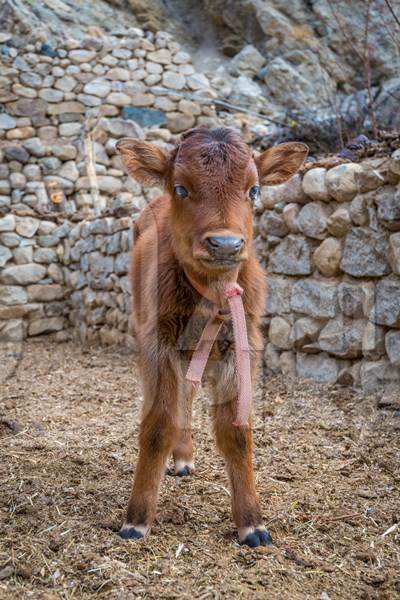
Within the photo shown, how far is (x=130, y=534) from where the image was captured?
2.38 metres

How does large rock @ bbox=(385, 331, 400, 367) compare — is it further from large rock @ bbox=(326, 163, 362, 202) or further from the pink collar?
the pink collar

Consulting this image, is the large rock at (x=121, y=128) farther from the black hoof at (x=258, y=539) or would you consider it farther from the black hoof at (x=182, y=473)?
the black hoof at (x=258, y=539)

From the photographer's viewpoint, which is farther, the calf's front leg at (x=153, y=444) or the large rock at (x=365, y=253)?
the large rock at (x=365, y=253)

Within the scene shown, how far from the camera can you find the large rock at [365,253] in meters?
4.25

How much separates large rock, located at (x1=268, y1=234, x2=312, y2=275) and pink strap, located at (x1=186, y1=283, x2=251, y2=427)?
250 cm

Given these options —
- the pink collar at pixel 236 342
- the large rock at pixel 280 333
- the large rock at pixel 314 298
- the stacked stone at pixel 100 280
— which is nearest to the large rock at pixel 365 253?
the large rock at pixel 314 298

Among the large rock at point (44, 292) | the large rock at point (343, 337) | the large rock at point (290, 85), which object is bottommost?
the large rock at point (44, 292)

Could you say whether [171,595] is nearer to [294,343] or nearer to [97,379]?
[294,343]

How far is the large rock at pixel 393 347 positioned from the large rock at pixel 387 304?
7 centimetres

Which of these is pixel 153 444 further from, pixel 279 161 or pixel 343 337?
pixel 343 337

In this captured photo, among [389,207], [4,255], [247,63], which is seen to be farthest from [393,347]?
[247,63]

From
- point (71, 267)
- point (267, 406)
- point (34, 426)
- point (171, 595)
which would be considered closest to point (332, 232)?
point (267, 406)

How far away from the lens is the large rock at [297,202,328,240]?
4.73 meters

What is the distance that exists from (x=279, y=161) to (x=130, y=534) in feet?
5.66
